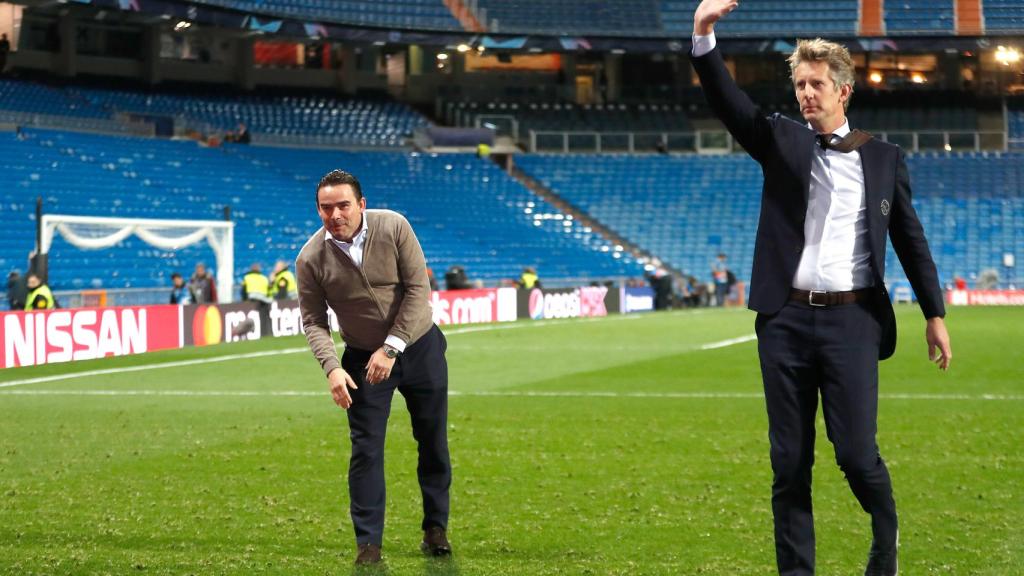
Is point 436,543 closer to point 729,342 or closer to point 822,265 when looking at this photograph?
point 822,265

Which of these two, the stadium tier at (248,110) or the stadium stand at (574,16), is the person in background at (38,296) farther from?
the stadium stand at (574,16)

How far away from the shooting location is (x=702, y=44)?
5.30 m

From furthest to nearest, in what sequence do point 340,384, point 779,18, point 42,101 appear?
point 779,18
point 42,101
point 340,384

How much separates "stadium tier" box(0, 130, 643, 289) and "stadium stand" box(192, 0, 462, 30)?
5.04 meters

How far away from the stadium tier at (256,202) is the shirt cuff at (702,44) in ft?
96.7

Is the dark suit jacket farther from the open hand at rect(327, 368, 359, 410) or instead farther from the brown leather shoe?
the brown leather shoe

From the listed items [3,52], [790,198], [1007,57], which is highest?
[1007,57]

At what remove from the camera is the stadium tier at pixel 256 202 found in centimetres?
3550

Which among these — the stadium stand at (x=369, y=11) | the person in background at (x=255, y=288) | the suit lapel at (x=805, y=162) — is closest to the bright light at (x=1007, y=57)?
the stadium stand at (x=369, y=11)

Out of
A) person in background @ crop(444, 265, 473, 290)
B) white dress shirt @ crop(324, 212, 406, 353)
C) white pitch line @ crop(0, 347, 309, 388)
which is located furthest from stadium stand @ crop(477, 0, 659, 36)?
white dress shirt @ crop(324, 212, 406, 353)

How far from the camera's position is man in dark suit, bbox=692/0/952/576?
5512mm

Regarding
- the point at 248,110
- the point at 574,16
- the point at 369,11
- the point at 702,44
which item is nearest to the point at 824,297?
the point at 702,44

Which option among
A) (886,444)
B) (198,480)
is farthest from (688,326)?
(198,480)

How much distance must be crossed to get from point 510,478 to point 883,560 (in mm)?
4285
